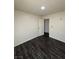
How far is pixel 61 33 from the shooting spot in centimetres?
556

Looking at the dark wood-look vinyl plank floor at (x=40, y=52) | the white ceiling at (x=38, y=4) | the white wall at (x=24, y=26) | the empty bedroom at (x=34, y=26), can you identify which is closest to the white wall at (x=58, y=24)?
the empty bedroom at (x=34, y=26)

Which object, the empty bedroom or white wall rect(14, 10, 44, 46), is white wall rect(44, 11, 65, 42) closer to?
the empty bedroom

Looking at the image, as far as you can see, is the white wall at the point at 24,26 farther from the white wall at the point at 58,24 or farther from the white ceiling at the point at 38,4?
the white wall at the point at 58,24

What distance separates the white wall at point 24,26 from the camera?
4.85 m

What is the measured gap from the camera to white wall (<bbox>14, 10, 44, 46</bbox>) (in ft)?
15.9

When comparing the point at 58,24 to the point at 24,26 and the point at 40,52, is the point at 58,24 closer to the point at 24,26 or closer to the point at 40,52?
→ the point at 24,26

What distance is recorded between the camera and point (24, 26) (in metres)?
5.68

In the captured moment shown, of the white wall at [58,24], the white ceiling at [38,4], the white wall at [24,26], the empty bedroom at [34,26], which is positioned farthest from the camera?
the white wall at [58,24]

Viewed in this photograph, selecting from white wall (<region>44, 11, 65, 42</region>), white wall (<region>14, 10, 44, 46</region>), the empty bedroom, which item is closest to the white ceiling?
the empty bedroom
